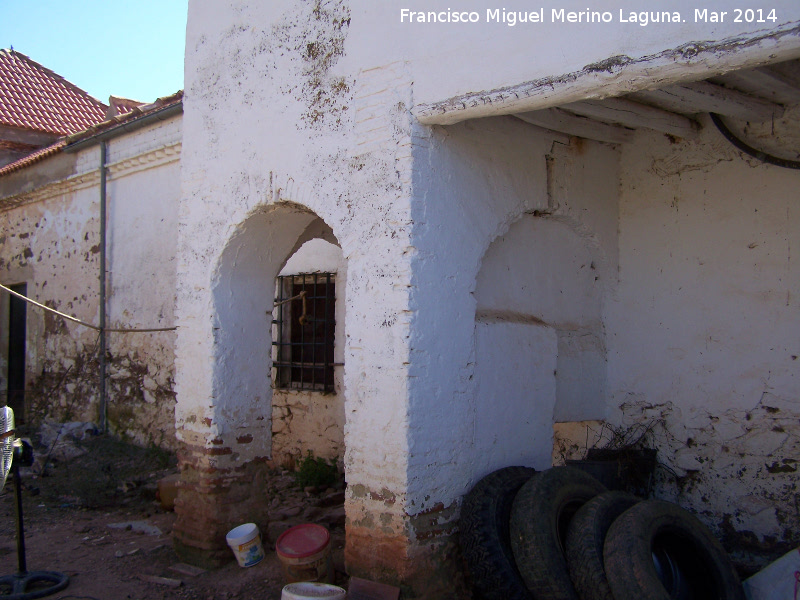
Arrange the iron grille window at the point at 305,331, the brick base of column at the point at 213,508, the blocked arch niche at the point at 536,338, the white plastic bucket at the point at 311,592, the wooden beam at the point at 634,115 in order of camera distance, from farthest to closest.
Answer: the iron grille window at the point at 305,331, the brick base of column at the point at 213,508, the blocked arch niche at the point at 536,338, the wooden beam at the point at 634,115, the white plastic bucket at the point at 311,592

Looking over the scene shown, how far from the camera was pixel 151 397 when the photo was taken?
316 inches

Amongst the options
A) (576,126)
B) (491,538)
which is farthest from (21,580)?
(576,126)

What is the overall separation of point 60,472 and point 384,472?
532 centimetres

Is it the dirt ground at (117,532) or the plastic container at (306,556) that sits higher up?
the plastic container at (306,556)

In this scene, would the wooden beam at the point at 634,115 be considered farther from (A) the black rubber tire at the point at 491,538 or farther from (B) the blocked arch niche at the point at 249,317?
(A) the black rubber tire at the point at 491,538

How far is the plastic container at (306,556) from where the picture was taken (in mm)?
4102

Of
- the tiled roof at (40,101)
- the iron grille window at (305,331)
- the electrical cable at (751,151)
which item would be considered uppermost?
the tiled roof at (40,101)

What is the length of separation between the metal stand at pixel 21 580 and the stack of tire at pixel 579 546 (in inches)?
108

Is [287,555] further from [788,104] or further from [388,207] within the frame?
[788,104]

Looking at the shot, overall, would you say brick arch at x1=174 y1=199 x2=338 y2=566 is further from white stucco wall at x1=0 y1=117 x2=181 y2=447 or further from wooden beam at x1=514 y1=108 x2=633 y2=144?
white stucco wall at x1=0 y1=117 x2=181 y2=447

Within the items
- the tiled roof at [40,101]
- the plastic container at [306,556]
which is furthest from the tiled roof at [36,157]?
the plastic container at [306,556]

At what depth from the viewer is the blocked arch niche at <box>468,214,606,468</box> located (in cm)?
425

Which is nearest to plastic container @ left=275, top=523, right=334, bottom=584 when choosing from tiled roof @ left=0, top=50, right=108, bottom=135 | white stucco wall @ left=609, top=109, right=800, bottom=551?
white stucco wall @ left=609, top=109, right=800, bottom=551

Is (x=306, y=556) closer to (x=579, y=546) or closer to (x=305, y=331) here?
(x=579, y=546)
